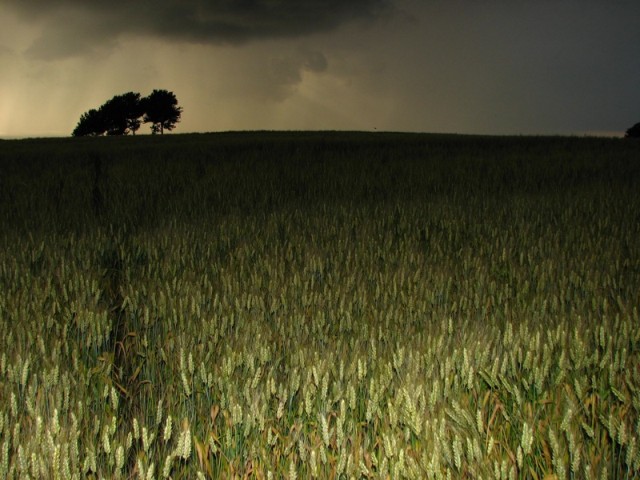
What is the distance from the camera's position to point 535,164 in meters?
8.78

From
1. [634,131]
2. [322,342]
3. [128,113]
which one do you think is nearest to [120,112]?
[128,113]

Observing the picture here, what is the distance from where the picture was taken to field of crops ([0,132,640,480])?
1.38 m

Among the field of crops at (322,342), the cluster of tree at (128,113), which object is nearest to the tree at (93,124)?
the cluster of tree at (128,113)

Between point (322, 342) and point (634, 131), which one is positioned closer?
point (322, 342)

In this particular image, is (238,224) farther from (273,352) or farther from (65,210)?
(273,352)

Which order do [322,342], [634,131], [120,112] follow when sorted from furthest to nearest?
[120,112] < [634,131] < [322,342]

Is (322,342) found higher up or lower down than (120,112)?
lower down

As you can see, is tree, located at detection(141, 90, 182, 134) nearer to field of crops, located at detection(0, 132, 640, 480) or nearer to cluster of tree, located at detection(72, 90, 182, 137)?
cluster of tree, located at detection(72, 90, 182, 137)

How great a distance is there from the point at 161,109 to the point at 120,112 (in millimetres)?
3754

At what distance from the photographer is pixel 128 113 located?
52.5m

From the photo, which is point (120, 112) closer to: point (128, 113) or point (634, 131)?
point (128, 113)

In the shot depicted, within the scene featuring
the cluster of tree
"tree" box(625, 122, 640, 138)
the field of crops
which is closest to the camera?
the field of crops

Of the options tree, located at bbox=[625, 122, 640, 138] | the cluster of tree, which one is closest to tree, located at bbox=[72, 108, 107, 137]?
the cluster of tree

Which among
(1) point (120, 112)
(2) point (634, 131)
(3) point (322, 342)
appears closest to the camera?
(3) point (322, 342)
